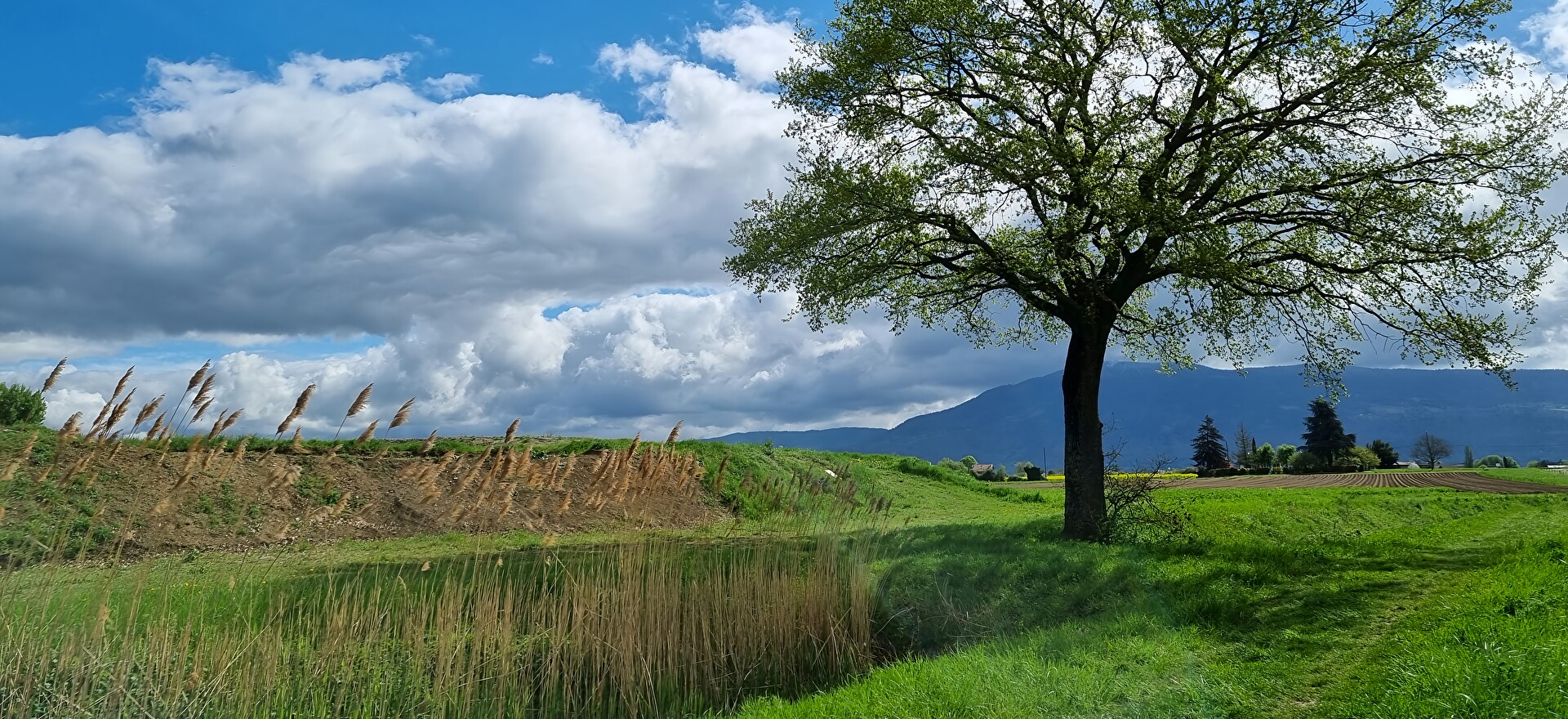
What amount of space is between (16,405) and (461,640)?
15.2 meters

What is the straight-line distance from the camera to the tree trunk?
15117mm

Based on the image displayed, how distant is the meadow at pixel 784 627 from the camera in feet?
21.7

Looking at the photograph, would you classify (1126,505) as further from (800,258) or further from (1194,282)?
(800,258)

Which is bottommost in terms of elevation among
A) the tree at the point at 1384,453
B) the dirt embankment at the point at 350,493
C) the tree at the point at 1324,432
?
the dirt embankment at the point at 350,493

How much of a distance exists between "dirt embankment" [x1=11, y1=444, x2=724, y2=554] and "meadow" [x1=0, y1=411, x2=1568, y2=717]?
0.99 feet

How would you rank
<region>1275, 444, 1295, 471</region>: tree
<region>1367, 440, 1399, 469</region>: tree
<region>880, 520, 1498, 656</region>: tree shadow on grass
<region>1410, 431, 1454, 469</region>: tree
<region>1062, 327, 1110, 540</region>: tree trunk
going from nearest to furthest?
1. <region>880, 520, 1498, 656</region>: tree shadow on grass
2. <region>1062, 327, 1110, 540</region>: tree trunk
3. <region>1367, 440, 1399, 469</region>: tree
4. <region>1275, 444, 1295, 471</region>: tree
5. <region>1410, 431, 1454, 469</region>: tree

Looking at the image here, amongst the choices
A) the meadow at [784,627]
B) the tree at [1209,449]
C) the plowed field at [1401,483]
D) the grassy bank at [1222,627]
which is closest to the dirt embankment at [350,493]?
the meadow at [784,627]

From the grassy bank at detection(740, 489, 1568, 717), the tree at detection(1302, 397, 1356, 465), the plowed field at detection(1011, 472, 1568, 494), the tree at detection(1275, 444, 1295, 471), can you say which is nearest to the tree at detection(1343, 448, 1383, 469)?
the tree at detection(1275, 444, 1295, 471)

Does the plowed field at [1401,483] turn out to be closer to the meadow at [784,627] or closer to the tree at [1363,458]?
the tree at [1363,458]

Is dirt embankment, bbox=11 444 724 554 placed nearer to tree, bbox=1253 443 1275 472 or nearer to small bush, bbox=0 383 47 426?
small bush, bbox=0 383 47 426

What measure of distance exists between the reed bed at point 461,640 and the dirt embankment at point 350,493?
0.67 m

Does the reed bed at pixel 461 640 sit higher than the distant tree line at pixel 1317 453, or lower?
lower

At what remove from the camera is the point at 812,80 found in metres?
15.9

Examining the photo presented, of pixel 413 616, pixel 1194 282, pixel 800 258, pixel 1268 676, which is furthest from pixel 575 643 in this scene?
pixel 1194 282
